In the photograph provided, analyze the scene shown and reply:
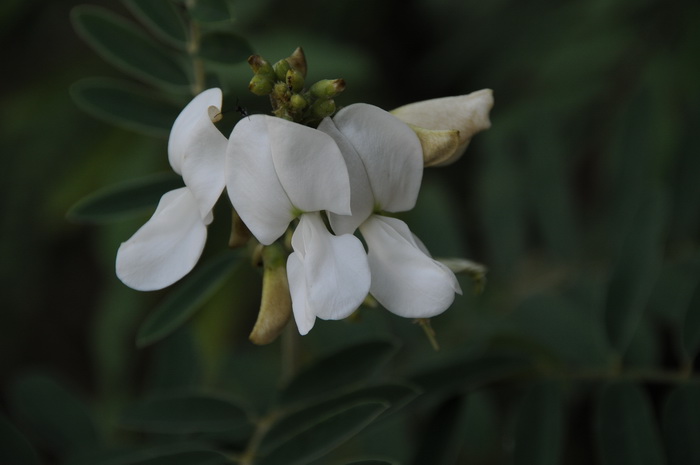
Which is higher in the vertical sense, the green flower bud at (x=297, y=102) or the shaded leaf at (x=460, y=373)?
the green flower bud at (x=297, y=102)

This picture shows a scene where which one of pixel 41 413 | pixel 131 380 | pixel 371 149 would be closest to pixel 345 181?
pixel 371 149

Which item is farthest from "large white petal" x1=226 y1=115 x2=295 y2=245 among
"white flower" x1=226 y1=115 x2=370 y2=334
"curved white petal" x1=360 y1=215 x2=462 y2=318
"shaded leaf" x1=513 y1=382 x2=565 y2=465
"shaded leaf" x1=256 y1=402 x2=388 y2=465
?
"shaded leaf" x1=513 y1=382 x2=565 y2=465

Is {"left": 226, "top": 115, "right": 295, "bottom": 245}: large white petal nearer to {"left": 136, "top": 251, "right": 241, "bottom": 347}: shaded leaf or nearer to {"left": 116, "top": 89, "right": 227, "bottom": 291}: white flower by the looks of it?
{"left": 116, "top": 89, "right": 227, "bottom": 291}: white flower

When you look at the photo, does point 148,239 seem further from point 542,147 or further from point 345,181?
point 542,147

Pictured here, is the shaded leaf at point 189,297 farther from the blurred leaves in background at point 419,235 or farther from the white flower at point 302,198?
the white flower at point 302,198

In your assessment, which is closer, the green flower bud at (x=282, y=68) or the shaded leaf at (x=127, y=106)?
the green flower bud at (x=282, y=68)

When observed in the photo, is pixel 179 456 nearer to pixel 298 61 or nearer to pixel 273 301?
pixel 273 301

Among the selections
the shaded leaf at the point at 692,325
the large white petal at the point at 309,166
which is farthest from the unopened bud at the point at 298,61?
the shaded leaf at the point at 692,325

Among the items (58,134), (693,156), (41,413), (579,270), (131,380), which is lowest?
(131,380)
